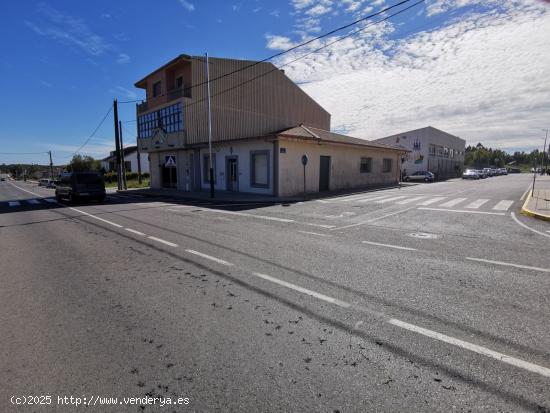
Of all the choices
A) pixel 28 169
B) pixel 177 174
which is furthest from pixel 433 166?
pixel 28 169

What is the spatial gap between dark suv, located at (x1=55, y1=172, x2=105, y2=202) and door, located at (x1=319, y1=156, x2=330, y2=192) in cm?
1443

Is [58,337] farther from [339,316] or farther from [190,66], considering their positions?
[190,66]

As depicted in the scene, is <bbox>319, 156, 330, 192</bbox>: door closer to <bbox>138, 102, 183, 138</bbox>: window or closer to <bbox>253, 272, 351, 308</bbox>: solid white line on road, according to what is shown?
<bbox>138, 102, 183, 138</bbox>: window

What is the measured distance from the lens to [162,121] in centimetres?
2827

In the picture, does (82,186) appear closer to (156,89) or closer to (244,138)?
(244,138)

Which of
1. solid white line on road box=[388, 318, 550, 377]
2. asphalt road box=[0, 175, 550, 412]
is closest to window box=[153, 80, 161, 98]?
asphalt road box=[0, 175, 550, 412]

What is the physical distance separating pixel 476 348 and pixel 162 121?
97.1 ft

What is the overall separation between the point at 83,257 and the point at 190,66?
22478mm

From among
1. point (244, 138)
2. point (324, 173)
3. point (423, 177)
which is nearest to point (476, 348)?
point (244, 138)

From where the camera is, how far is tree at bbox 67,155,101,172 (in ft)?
222

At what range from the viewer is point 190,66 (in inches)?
982

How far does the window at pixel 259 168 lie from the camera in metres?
19.5

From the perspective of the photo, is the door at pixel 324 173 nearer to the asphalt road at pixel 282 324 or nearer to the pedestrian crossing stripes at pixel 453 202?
the pedestrian crossing stripes at pixel 453 202

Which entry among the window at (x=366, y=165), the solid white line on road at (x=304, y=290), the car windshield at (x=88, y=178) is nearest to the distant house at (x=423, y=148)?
the window at (x=366, y=165)
